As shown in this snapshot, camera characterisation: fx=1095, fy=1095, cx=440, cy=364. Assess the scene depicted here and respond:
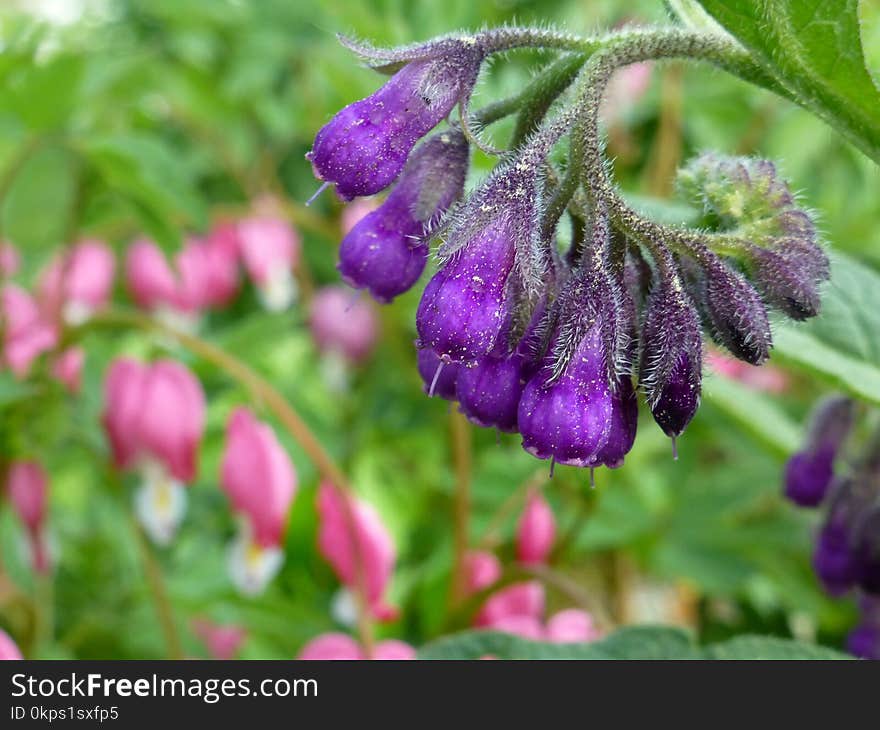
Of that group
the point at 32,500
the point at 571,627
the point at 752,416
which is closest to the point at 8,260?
the point at 32,500

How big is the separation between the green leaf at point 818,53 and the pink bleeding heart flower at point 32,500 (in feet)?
4.28

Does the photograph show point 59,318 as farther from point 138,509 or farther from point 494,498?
point 494,498

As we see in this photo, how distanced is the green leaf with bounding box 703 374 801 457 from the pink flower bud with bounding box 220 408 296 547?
78cm

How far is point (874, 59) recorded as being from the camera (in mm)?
1251

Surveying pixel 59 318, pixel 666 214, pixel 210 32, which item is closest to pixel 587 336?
pixel 666 214

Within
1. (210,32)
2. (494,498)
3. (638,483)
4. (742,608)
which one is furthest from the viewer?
(210,32)

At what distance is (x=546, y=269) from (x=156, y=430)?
1.15 m

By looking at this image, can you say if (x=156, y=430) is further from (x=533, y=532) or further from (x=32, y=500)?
(x=533, y=532)

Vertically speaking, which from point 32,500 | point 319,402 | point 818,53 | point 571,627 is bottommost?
point 319,402

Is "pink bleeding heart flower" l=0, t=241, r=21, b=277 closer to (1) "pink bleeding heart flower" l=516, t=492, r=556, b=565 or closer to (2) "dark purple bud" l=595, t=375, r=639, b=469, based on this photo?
(1) "pink bleeding heart flower" l=516, t=492, r=556, b=565

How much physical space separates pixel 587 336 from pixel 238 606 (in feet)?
3.58

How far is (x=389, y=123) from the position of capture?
2.95ft

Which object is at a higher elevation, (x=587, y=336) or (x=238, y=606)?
(x=587, y=336)

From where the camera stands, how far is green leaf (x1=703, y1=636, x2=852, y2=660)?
1170mm
